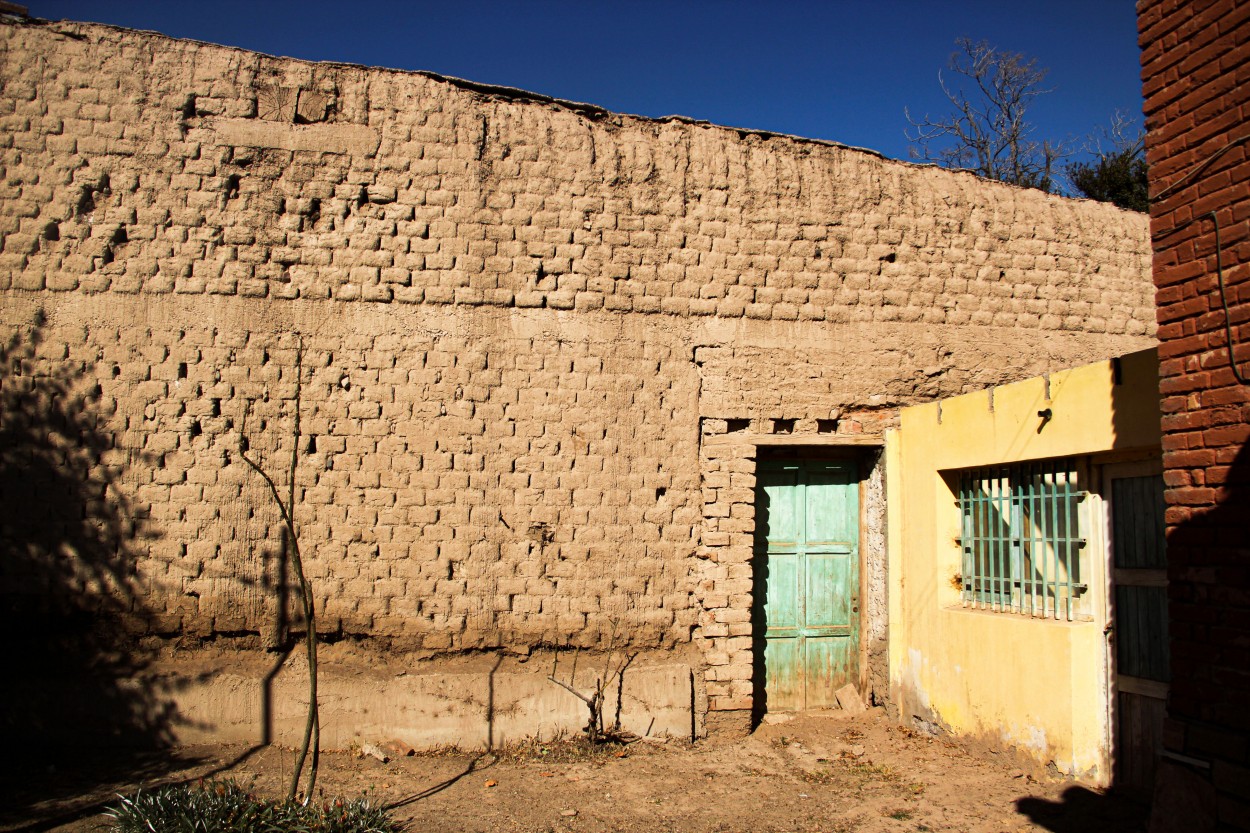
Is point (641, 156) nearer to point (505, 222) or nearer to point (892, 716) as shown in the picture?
point (505, 222)

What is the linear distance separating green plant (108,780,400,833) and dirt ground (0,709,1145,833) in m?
0.34

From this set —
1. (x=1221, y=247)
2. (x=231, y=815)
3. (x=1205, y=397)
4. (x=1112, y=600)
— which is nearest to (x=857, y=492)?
(x=1112, y=600)

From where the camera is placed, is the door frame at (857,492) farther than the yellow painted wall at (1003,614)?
Yes

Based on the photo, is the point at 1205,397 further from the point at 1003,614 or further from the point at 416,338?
the point at 416,338

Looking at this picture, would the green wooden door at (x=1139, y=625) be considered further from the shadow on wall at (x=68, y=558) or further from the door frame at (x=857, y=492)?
the shadow on wall at (x=68, y=558)

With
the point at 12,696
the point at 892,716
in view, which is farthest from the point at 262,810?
the point at 892,716

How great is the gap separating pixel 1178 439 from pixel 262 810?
4.80 m

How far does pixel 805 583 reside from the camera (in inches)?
272

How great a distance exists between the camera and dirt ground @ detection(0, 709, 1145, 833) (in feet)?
15.9

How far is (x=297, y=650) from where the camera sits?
5977 mm

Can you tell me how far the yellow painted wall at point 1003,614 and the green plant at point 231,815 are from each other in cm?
397

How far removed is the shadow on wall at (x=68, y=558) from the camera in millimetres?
5648

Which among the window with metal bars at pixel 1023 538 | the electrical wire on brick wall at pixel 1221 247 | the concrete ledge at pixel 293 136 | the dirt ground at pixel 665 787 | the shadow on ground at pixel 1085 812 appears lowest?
the dirt ground at pixel 665 787

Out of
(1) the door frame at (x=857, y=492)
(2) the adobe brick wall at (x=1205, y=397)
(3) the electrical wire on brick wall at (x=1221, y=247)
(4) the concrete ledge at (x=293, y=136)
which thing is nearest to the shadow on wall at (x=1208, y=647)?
(2) the adobe brick wall at (x=1205, y=397)
